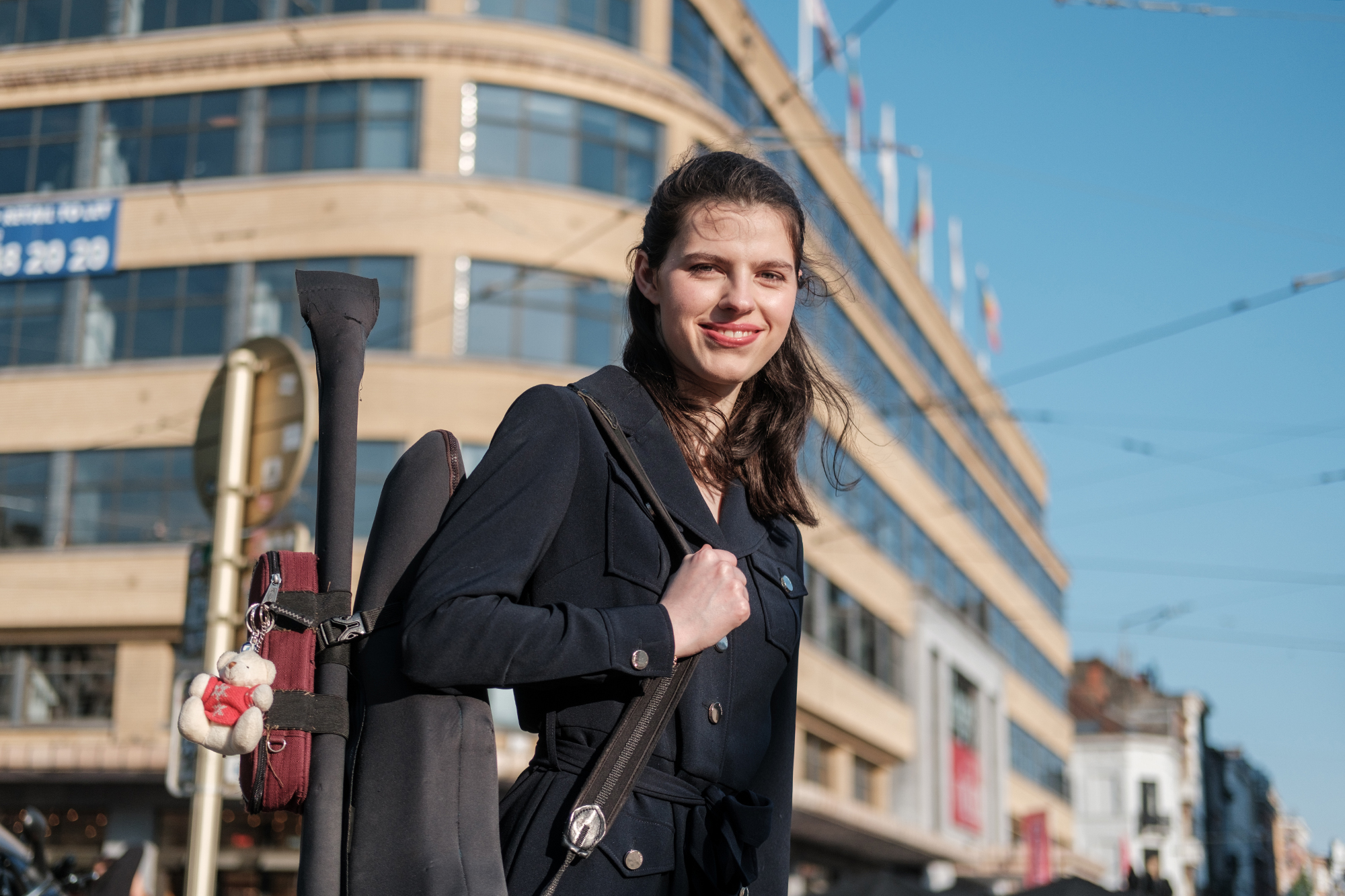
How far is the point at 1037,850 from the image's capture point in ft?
161

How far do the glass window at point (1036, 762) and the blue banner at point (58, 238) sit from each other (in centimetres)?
3619

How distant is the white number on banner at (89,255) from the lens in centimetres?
2930

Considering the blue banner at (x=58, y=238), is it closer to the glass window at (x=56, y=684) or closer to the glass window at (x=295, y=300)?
the glass window at (x=295, y=300)

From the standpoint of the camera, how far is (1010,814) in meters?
54.0

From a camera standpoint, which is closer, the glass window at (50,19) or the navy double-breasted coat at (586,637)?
the navy double-breasted coat at (586,637)

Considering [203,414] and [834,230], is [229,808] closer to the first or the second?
[203,414]

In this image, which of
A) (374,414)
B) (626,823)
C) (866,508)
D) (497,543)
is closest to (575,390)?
(497,543)

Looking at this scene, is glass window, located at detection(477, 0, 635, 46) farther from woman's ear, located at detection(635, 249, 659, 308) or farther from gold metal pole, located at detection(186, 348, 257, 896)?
woman's ear, located at detection(635, 249, 659, 308)

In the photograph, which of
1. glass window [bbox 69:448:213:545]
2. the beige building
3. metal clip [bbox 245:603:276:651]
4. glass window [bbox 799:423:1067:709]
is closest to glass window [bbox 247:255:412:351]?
the beige building

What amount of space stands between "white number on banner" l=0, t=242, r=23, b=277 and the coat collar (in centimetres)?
2953

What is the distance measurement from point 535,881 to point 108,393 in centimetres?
2805

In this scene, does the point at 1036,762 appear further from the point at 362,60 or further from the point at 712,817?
the point at 712,817

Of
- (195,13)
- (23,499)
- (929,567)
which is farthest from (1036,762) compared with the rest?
(195,13)

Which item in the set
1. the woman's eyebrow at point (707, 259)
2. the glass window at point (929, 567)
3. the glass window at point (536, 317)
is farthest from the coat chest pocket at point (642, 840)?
the glass window at point (929, 567)
